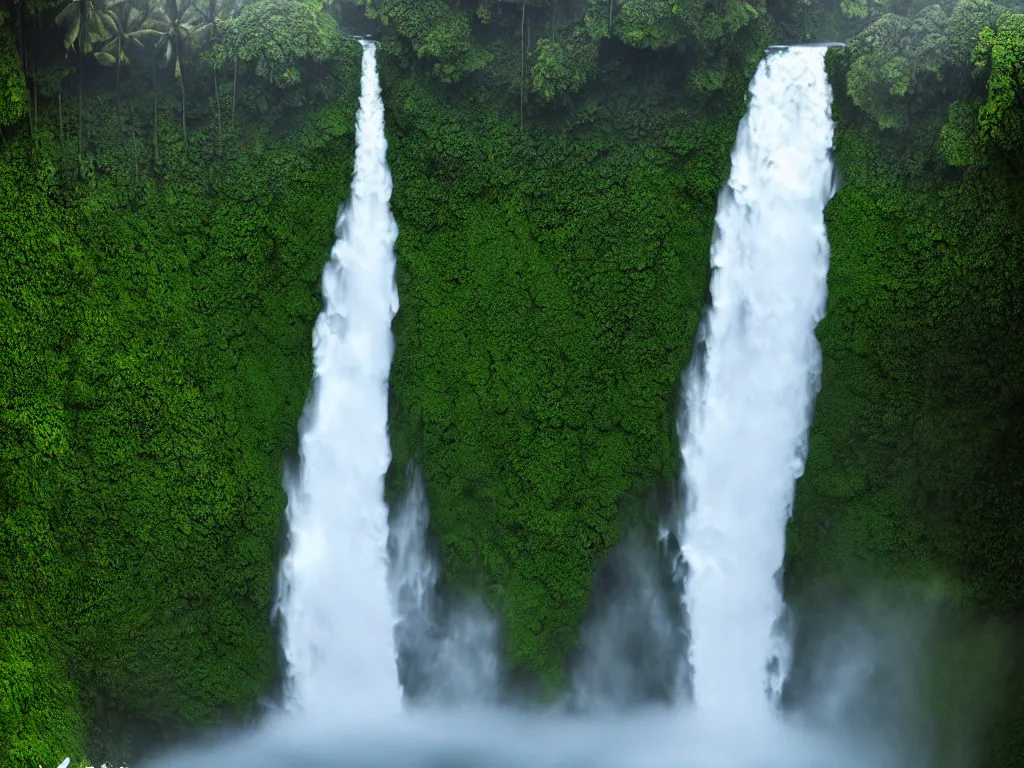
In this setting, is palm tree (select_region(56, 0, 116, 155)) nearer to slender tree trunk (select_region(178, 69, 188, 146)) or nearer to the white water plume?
slender tree trunk (select_region(178, 69, 188, 146))

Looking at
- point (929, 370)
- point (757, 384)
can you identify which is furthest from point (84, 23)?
point (929, 370)

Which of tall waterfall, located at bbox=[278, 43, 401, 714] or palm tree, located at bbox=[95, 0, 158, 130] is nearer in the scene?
palm tree, located at bbox=[95, 0, 158, 130]

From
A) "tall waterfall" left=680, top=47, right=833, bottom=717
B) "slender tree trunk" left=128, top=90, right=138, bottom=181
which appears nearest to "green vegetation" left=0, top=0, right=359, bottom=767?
"slender tree trunk" left=128, top=90, right=138, bottom=181

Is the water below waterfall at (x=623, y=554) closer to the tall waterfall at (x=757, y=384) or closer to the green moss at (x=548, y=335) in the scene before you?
the tall waterfall at (x=757, y=384)

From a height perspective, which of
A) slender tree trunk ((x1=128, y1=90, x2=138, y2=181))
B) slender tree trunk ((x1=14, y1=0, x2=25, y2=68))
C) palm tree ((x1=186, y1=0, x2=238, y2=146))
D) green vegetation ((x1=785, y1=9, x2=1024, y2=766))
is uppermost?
palm tree ((x1=186, y1=0, x2=238, y2=146))

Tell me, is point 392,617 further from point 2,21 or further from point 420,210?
point 2,21

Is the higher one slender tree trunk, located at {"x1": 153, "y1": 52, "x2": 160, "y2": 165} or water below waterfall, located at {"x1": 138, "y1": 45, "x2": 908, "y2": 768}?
slender tree trunk, located at {"x1": 153, "y1": 52, "x2": 160, "y2": 165}

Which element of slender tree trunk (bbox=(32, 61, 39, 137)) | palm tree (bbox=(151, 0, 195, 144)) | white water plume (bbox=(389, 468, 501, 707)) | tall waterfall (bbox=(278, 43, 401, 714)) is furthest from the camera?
white water plume (bbox=(389, 468, 501, 707))

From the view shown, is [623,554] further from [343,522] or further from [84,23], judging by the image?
[84,23]
